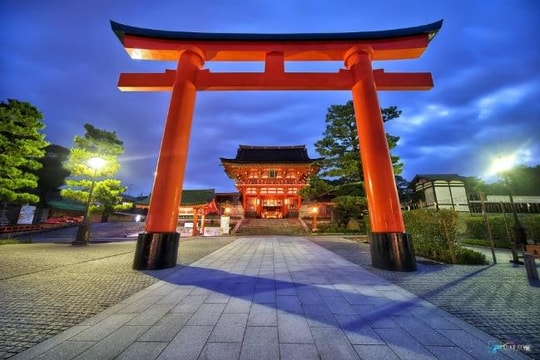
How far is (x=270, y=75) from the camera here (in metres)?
6.21

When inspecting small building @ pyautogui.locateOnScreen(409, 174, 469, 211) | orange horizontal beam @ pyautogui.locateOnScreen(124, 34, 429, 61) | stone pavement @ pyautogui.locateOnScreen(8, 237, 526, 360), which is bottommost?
stone pavement @ pyautogui.locateOnScreen(8, 237, 526, 360)

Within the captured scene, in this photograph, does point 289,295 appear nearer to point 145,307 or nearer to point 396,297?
point 396,297

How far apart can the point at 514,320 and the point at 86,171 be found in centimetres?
1755

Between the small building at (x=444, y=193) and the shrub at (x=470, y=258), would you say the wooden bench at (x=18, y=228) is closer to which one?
the shrub at (x=470, y=258)

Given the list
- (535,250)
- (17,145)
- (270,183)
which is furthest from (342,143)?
(17,145)

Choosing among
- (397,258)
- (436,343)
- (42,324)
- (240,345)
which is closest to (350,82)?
(397,258)

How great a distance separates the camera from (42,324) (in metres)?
2.35

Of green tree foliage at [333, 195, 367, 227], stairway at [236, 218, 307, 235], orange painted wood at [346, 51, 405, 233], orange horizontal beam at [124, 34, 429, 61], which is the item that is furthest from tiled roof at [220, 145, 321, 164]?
orange painted wood at [346, 51, 405, 233]

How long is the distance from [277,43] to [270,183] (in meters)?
20.1

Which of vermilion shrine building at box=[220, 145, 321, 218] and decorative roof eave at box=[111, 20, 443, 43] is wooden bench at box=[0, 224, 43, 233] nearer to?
vermilion shrine building at box=[220, 145, 321, 218]

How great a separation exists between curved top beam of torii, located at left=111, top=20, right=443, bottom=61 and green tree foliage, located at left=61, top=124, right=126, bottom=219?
842 cm

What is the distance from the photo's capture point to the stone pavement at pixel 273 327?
1784mm

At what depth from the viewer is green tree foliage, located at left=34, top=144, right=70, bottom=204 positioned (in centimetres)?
2534

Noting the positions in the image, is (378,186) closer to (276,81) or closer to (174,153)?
(276,81)
